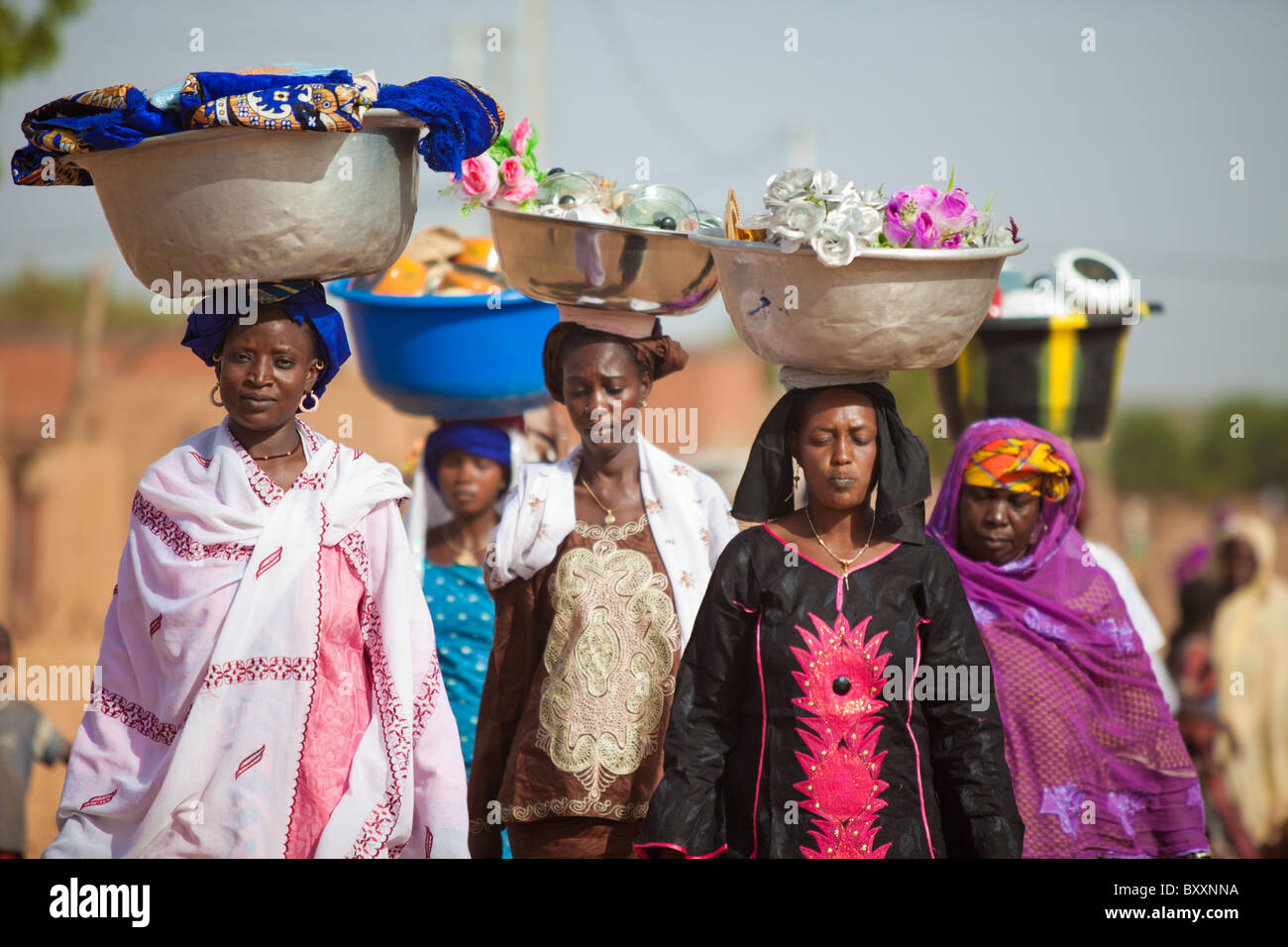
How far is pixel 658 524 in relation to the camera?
440 cm

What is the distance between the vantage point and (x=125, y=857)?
346 cm

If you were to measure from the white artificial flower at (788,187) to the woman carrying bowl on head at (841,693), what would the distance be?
1.86 feet

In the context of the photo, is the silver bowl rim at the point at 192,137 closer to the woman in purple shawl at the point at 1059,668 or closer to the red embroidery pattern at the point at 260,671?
the red embroidery pattern at the point at 260,671

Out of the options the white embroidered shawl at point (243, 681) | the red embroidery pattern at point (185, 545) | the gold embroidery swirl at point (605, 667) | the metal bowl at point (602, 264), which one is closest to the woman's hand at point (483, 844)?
the gold embroidery swirl at point (605, 667)

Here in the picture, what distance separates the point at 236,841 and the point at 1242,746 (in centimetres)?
749

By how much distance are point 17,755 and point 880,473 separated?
4.27m

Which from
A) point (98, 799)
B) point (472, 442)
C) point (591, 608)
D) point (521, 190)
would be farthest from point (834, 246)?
point (472, 442)

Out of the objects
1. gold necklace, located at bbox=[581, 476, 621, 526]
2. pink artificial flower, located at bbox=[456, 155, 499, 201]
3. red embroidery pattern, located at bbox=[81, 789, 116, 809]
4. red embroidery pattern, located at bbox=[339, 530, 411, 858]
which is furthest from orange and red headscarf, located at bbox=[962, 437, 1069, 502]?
red embroidery pattern, located at bbox=[81, 789, 116, 809]

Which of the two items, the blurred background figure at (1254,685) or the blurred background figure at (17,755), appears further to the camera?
the blurred background figure at (1254,685)

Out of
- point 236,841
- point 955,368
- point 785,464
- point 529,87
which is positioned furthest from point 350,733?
point 529,87

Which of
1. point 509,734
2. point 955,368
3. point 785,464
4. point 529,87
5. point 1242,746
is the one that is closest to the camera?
point 785,464

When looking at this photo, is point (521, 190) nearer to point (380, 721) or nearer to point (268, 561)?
point (268, 561)

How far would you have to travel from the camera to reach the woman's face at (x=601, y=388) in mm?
4430
